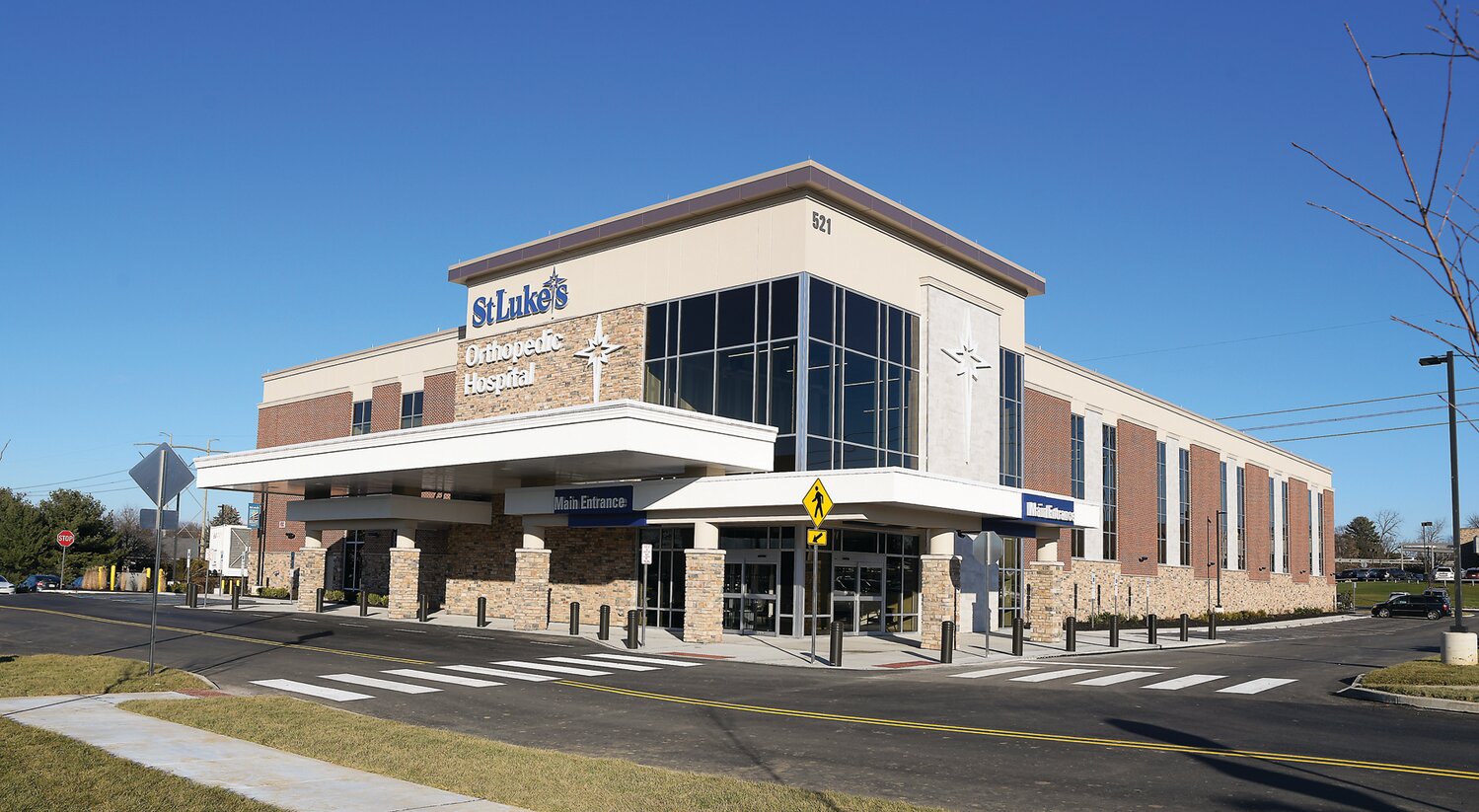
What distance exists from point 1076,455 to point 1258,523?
2840 centimetres

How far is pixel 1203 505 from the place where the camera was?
2579 inches

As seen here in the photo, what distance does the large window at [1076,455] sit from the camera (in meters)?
52.1

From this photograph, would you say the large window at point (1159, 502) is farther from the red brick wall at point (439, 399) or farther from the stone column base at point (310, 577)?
the stone column base at point (310, 577)

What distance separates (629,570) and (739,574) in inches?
190

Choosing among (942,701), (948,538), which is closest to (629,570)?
(948,538)

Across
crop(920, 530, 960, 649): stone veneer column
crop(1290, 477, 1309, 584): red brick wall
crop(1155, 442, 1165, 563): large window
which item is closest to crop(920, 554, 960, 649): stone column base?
crop(920, 530, 960, 649): stone veneer column

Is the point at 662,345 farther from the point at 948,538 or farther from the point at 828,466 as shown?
the point at 948,538

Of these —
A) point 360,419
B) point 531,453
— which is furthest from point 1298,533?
point 531,453

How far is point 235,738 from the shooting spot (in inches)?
512

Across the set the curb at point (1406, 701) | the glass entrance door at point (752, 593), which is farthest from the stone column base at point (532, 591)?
the curb at point (1406, 701)

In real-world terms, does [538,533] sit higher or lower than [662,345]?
lower

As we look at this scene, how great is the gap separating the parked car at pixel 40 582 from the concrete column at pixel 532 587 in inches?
1750

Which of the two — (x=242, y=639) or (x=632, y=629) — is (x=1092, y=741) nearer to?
(x=632, y=629)

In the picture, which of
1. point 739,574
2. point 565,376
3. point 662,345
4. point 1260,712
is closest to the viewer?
point 1260,712
